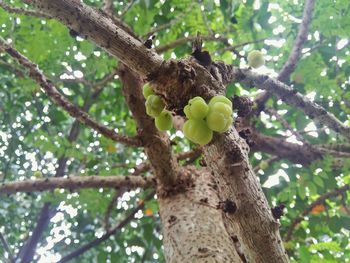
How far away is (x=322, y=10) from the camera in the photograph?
11.3 feet

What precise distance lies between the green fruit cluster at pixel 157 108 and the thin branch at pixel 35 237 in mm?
3223

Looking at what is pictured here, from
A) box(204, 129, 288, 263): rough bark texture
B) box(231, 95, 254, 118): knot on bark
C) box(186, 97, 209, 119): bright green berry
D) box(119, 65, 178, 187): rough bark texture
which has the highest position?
box(119, 65, 178, 187): rough bark texture

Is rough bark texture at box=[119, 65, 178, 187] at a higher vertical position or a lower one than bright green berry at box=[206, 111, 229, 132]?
higher

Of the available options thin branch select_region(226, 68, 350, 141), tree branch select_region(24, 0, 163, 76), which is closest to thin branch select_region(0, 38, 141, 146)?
tree branch select_region(24, 0, 163, 76)

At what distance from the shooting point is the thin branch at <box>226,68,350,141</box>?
7.47ft

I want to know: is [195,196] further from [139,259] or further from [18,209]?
[18,209]

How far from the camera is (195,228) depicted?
2.38 metres

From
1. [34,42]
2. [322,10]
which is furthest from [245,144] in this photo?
[34,42]

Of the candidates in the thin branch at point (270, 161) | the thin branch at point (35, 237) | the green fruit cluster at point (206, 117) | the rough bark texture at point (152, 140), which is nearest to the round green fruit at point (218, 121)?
the green fruit cluster at point (206, 117)

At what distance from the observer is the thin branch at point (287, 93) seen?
7.47 ft

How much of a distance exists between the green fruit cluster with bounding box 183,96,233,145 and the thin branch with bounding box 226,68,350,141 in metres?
0.71

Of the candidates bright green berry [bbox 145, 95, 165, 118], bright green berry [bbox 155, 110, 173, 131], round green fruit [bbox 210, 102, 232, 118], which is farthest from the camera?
bright green berry [bbox 155, 110, 173, 131]

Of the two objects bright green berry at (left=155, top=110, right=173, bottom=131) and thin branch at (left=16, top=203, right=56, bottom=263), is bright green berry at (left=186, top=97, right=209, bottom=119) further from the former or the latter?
thin branch at (left=16, top=203, right=56, bottom=263)

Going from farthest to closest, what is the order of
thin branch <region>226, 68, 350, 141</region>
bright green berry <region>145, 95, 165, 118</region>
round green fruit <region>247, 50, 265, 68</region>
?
round green fruit <region>247, 50, 265, 68</region> < thin branch <region>226, 68, 350, 141</region> < bright green berry <region>145, 95, 165, 118</region>
